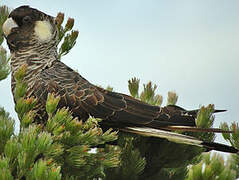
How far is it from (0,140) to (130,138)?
1.30 metres

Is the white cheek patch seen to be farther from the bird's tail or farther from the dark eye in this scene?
the bird's tail

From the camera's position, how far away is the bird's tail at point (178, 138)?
3.21m

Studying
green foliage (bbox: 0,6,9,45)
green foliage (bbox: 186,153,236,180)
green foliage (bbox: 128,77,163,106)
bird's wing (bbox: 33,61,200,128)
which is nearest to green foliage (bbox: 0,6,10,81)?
green foliage (bbox: 0,6,9,45)

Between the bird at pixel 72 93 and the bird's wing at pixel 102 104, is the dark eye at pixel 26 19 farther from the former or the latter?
the bird's wing at pixel 102 104

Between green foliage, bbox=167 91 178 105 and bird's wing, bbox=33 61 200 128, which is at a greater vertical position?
green foliage, bbox=167 91 178 105

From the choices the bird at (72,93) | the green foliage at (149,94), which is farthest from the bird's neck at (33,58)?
the green foliage at (149,94)

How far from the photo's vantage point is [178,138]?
327cm

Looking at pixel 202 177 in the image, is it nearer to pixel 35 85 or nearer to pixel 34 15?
pixel 35 85

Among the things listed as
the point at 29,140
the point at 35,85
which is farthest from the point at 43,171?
the point at 35,85

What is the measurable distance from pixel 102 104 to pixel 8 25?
50.6 inches

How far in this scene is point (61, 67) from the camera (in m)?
4.02

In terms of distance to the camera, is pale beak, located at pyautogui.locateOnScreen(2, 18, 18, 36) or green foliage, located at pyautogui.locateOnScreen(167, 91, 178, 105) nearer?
pale beak, located at pyautogui.locateOnScreen(2, 18, 18, 36)

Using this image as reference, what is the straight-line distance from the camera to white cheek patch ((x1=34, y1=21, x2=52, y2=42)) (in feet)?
13.6

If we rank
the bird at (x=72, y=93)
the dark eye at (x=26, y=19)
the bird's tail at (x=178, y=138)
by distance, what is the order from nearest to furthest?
the bird's tail at (x=178, y=138)
the bird at (x=72, y=93)
the dark eye at (x=26, y=19)
